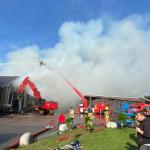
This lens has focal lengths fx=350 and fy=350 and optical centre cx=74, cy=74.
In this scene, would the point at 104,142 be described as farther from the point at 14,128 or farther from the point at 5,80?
the point at 5,80

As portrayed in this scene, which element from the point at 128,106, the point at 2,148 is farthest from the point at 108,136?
the point at 128,106

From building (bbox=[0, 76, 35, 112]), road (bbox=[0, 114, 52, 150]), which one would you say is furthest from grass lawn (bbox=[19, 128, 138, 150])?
building (bbox=[0, 76, 35, 112])

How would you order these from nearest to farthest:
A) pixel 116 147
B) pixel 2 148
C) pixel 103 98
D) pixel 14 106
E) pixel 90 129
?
pixel 116 147 < pixel 2 148 < pixel 90 129 < pixel 103 98 < pixel 14 106

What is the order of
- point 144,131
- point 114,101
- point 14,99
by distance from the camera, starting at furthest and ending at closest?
point 14,99
point 114,101
point 144,131

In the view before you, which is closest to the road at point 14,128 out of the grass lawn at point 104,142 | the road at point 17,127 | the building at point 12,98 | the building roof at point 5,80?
the road at point 17,127

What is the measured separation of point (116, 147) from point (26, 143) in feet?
13.3

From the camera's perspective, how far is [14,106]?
56750 mm

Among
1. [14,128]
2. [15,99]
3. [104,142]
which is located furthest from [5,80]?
[104,142]

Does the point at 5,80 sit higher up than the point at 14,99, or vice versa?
the point at 5,80

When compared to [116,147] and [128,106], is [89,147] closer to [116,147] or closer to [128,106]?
[116,147]

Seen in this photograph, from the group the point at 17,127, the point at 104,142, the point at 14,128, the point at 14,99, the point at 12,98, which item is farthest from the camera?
the point at 14,99

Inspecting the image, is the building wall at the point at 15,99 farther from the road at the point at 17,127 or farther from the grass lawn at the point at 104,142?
the grass lawn at the point at 104,142

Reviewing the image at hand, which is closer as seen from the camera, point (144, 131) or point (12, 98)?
point (144, 131)

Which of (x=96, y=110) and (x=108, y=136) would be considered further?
(x=96, y=110)
